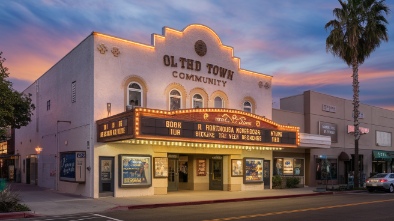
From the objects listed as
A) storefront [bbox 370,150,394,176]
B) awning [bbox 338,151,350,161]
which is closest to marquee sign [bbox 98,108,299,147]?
awning [bbox 338,151,350,161]

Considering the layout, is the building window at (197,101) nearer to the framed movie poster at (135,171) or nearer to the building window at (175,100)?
the building window at (175,100)

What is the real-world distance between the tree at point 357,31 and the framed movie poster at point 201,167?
481 inches

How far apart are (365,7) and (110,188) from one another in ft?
78.3

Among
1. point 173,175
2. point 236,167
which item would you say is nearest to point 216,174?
point 236,167

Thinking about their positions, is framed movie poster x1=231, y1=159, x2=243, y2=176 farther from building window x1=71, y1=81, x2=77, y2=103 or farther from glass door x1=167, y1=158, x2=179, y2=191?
building window x1=71, y1=81, x2=77, y2=103

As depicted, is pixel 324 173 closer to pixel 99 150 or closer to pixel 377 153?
pixel 377 153

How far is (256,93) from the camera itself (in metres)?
31.5

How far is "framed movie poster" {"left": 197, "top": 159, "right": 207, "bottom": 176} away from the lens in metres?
30.3

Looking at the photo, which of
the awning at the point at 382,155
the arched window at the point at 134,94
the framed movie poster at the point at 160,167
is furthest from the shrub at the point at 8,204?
the awning at the point at 382,155

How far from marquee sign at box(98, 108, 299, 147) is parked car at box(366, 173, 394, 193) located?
6879 mm

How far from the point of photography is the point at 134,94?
2483 cm

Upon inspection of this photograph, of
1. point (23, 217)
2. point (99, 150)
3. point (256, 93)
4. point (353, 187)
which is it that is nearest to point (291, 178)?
point (353, 187)

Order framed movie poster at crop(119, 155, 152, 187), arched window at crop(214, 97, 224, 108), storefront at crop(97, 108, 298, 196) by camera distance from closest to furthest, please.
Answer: storefront at crop(97, 108, 298, 196) → framed movie poster at crop(119, 155, 152, 187) → arched window at crop(214, 97, 224, 108)

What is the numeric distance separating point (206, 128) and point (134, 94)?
4.72 m
